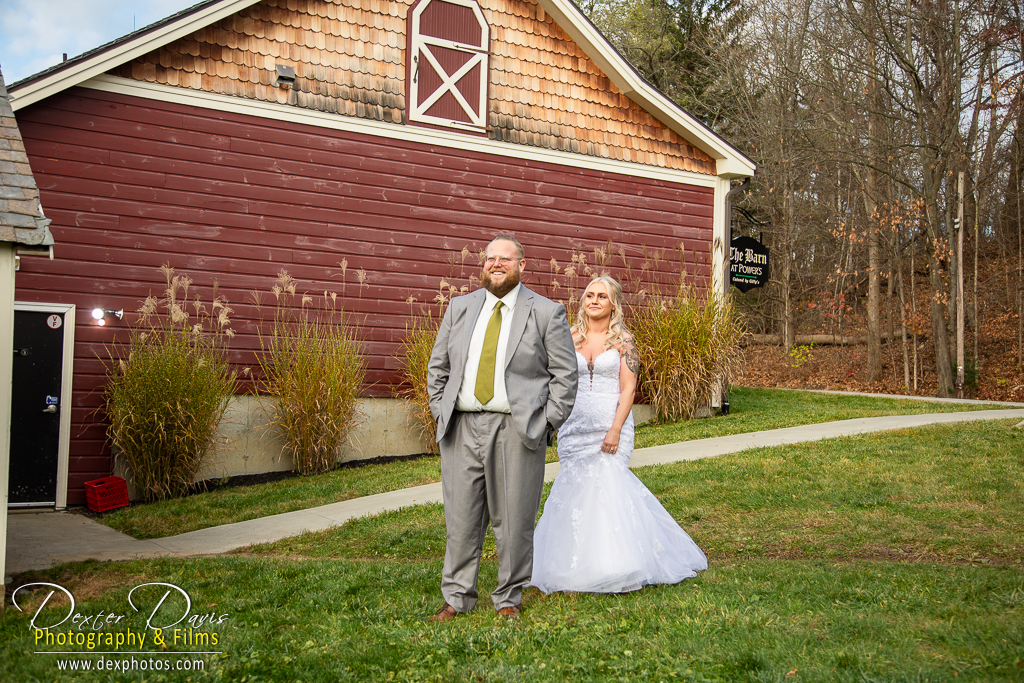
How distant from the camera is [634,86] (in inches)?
464

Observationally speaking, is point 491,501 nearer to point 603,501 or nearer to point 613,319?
point 603,501

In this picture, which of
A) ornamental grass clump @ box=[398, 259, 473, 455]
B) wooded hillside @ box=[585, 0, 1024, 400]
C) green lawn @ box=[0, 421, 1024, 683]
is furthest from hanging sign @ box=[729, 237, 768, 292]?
green lawn @ box=[0, 421, 1024, 683]

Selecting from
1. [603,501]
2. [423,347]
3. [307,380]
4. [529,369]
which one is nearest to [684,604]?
[603,501]

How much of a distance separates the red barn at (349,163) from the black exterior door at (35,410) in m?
0.16

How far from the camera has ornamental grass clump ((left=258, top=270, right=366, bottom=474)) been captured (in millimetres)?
9367

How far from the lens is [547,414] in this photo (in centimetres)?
409

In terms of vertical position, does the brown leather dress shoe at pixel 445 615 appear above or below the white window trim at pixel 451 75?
below

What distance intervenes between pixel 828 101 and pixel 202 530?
20.8 meters

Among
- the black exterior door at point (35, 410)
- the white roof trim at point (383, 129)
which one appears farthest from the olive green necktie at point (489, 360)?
the white roof trim at point (383, 129)

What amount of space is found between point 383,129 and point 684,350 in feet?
16.3

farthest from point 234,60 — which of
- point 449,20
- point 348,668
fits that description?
point 348,668

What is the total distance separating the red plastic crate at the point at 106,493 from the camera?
8.30 m

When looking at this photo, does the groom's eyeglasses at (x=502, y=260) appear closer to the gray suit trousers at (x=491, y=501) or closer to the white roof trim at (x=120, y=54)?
the gray suit trousers at (x=491, y=501)

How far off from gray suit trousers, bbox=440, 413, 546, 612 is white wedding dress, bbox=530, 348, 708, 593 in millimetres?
497
